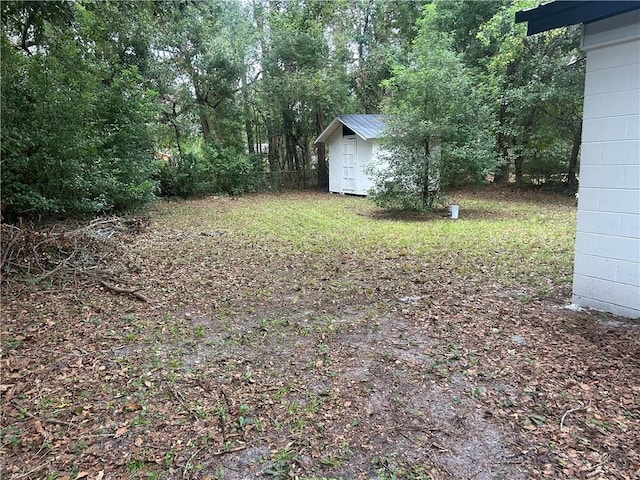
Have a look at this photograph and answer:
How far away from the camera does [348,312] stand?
3.75 metres

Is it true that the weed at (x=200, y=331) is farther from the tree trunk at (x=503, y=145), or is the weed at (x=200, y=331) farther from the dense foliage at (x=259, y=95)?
→ the tree trunk at (x=503, y=145)

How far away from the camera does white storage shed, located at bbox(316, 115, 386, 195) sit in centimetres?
1331

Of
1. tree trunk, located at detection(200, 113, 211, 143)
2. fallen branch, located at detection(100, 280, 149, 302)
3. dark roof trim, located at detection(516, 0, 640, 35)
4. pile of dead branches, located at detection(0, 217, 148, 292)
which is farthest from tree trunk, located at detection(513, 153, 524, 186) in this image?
fallen branch, located at detection(100, 280, 149, 302)

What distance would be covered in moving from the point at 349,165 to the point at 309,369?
39.6ft

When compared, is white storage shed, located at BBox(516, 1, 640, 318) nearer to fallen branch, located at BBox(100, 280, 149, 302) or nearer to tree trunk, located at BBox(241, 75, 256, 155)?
fallen branch, located at BBox(100, 280, 149, 302)

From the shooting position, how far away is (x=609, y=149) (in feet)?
10.6

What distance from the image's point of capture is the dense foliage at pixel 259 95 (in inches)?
238

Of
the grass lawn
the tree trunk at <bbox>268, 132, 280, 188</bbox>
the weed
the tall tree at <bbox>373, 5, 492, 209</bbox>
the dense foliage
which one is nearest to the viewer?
the grass lawn

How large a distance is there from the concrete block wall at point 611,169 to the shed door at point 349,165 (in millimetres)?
10854

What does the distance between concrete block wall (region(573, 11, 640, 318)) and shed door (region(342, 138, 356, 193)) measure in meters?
10.9

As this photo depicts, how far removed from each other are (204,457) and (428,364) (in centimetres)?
148

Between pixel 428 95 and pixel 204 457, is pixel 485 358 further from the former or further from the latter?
pixel 428 95

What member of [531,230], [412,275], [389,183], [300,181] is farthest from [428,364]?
[300,181]

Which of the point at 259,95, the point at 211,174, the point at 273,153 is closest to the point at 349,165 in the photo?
the point at 259,95
